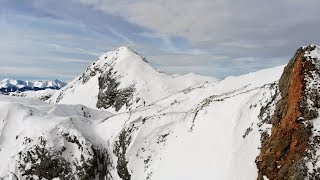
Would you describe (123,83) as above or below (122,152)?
above

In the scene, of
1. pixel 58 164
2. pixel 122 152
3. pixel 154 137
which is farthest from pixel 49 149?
pixel 154 137

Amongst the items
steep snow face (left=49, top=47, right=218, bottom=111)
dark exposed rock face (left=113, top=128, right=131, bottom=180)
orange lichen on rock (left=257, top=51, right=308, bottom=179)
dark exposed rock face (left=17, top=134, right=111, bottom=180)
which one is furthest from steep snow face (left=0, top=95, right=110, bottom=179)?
steep snow face (left=49, top=47, right=218, bottom=111)

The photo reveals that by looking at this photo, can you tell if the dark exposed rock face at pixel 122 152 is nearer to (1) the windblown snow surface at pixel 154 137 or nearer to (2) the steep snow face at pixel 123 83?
(1) the windblown snow surface at pixel 154 137

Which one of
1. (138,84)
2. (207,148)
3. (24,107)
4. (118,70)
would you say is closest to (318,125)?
(207,148)

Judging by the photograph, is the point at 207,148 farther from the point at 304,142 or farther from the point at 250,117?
the point at 304,142

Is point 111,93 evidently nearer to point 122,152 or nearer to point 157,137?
point 122,152

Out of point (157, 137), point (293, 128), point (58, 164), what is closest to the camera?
point (293, 128)
